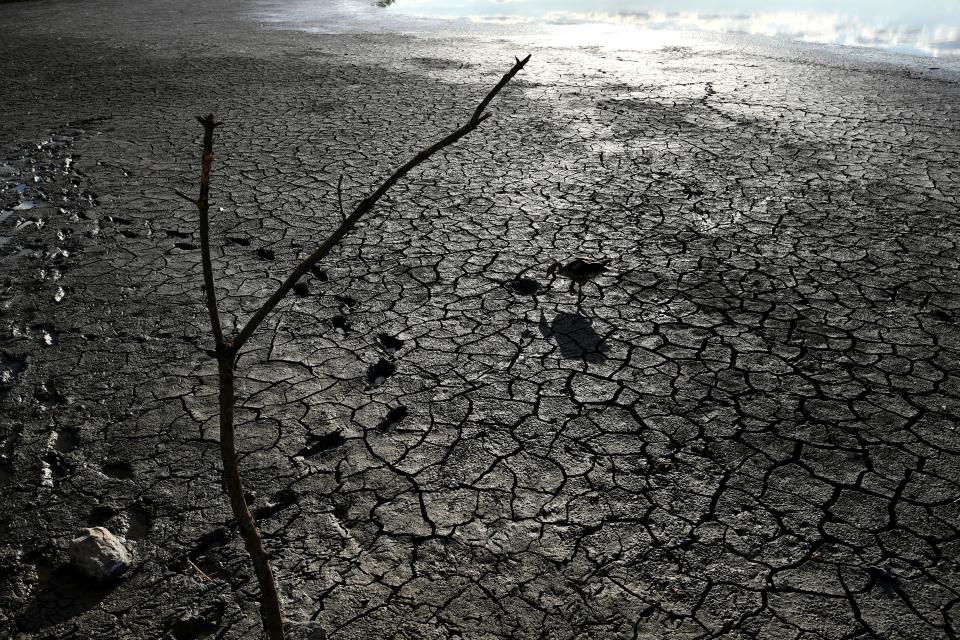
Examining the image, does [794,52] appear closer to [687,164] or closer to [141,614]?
[687,164]

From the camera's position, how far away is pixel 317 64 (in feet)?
36.2

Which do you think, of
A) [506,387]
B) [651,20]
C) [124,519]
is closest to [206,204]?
[124,519]

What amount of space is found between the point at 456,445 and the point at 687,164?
436 centimetres

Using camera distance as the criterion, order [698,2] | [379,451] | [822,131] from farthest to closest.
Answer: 1. [698,2]
2. [822,131]
3. [379,451]

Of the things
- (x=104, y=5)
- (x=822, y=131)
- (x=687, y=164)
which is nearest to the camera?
(x=687, y=164)

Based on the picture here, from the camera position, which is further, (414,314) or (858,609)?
(414,314)

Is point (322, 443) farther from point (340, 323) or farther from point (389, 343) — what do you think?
point (340, 323)

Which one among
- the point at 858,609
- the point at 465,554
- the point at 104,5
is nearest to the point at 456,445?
the point at 465,554

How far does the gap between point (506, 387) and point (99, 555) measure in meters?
1.80

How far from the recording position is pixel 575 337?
12.7 ft

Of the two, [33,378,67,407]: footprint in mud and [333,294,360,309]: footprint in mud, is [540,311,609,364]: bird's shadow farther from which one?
[33,378,67,407]: footprint in mud

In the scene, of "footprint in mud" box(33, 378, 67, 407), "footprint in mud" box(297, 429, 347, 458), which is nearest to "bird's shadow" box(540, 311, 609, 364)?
"footprint in mud" box(297, 429, 347, 458)

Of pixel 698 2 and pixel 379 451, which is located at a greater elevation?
pixel 698 2

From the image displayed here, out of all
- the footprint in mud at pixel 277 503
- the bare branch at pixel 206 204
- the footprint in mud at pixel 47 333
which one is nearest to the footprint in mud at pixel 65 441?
the footprint in mud at pixel 47 333
